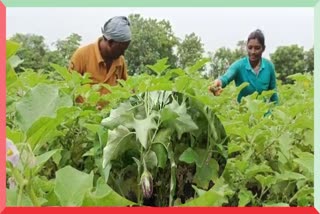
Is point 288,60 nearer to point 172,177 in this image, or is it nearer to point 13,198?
point 172,177

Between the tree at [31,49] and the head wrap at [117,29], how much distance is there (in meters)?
0.09

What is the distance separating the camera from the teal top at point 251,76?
80 centimetres

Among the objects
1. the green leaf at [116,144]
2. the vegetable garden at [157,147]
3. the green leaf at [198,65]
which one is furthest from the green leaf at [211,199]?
the green leaf at [198,65]

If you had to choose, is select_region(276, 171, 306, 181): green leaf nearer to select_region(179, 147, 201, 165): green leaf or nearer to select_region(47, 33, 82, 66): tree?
select_region(179, 147, 201, 165): green leaf

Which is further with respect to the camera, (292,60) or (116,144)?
(292,60)

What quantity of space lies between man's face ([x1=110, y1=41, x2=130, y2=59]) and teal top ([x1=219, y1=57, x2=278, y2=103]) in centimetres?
15

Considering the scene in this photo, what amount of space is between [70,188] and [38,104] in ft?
0.38

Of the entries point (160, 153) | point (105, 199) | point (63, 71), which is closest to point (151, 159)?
point (160, 153)

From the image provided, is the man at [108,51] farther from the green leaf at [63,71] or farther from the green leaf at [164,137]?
the green leaf at [164,137]

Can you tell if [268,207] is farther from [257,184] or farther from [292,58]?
[292,58]

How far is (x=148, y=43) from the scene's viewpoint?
2.62 ft

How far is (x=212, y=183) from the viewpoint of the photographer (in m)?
0.72

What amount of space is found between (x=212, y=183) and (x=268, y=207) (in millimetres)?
78

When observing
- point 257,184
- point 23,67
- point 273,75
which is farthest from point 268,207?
point 23,67
